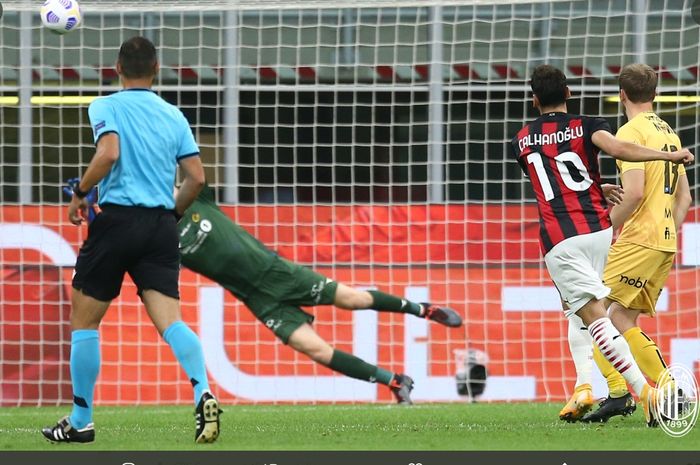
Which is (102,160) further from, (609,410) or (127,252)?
(609,410)

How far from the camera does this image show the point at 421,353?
36.7ft

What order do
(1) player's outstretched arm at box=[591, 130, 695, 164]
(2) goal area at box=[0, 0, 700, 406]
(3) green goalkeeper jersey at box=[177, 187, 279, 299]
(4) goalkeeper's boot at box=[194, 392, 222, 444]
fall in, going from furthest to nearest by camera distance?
(2) goal area at box=[0, 0, 700, 406]
(3) green goalkeeper jersey at box=[177, 187, 279, 299]
(1) player's outstretched arm at box=[591, 130, 695, 164]
(4) goalkeeper's boot at box=[194, 392, 222, 444]

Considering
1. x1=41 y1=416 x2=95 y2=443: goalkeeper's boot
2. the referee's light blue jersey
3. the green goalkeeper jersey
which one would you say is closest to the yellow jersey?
the referee's light blue jersey

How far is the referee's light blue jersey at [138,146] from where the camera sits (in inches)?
243

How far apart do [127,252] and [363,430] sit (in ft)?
6.02

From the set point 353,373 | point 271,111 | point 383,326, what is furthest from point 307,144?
point 353,373

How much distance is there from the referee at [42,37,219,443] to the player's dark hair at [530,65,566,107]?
2060mm

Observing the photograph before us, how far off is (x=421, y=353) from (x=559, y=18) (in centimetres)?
329

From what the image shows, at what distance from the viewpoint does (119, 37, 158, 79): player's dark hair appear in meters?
6.27

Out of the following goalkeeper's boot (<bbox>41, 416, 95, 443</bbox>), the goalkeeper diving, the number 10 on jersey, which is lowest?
goalkeeper's boot (<bbox>41, 416, 95, 443</bbox>)

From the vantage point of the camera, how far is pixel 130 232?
242 inches

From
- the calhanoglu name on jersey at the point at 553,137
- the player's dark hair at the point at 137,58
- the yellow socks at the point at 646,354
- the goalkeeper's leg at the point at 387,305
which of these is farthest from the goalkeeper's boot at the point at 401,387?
the player's dark hair at the point at 137,58

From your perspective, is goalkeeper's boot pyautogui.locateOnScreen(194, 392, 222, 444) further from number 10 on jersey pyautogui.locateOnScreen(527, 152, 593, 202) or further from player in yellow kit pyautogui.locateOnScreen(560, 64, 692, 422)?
player in yellow kit pyautogui.locateOnScreen(560, 64, 692, 422)

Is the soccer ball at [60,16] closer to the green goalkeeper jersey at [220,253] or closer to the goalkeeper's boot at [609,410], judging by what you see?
the green goalkeeper jersey at [220,253]
